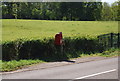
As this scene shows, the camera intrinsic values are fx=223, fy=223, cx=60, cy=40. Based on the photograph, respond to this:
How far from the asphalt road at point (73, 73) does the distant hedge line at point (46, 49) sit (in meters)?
2.81

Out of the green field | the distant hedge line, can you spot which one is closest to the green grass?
the distant hedge line

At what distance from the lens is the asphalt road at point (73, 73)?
9953 millimetres

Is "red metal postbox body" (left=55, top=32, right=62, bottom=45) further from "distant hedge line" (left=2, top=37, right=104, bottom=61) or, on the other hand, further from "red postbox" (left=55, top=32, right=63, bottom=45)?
"distant hedge line" (left=2, top=37, right=104, bottom=61)

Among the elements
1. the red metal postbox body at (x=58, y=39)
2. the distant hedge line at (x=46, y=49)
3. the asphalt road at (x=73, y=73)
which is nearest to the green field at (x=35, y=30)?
the distant hedge line at (x=46, y=49)

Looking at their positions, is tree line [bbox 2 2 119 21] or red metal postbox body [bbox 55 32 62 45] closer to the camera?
red metal postbox body [bbox 55 32 62 45]

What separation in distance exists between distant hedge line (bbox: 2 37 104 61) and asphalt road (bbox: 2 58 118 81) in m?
2.81

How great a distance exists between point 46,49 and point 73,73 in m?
4.57

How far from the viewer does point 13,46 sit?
44.2 feet

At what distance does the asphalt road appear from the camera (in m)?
9.95

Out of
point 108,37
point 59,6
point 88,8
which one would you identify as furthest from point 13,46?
point 88,8

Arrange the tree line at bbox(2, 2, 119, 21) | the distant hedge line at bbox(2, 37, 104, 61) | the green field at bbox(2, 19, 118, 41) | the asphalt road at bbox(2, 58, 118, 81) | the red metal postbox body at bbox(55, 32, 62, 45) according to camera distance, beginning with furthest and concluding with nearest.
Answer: the tree line at bbox(2, 2, 119, 21) < the green field at bbox(2, 19, 118, 41) < the red metal postbox body at bbox(55, 32, 62, 45) < the distant hedge line at bbox(2, 37, 104, 61) < the asphalt road at bbox(2, 58, 118, 81)

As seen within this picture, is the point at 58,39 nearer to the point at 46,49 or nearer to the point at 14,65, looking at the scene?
the point at 46,49

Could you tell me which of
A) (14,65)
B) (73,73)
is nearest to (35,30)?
(14,65)

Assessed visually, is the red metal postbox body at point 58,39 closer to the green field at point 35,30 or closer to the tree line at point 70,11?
the green field at point 35,30
